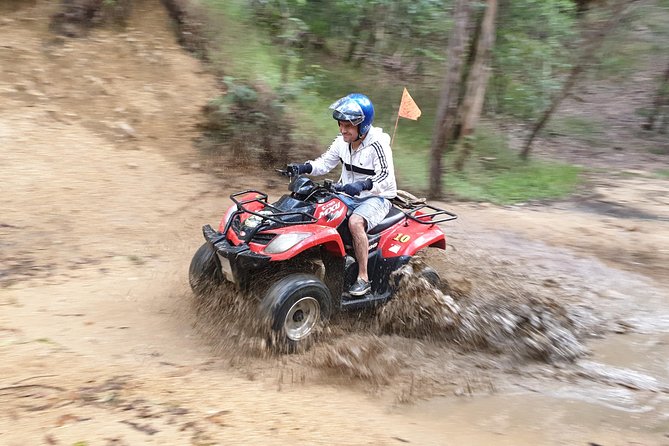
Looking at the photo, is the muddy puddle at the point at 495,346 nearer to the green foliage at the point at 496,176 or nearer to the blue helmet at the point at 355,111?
the blue helmet at the point at 355,111

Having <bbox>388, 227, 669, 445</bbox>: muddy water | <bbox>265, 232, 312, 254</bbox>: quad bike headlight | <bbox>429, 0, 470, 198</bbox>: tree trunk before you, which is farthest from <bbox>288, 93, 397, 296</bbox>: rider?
<bbox>429, 0, 470, 198</bbox>: tree trunk

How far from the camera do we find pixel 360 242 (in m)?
4.73

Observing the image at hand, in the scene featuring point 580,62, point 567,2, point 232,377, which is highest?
point 567,2

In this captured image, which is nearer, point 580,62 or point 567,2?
point 580,62

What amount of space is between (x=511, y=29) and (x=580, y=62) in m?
1.81

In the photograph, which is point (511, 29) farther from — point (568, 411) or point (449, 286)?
point (568, 411)

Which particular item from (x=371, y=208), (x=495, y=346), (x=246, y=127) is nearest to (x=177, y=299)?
(x=371, y=208)

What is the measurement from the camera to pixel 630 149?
16234 mm

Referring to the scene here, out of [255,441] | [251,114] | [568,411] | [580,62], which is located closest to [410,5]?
[580,62]

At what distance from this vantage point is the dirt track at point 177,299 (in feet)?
11.1

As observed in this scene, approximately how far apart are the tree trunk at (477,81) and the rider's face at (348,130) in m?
7.80

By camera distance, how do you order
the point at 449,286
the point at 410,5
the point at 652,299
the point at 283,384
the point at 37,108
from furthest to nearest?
the point at 410,5 → the point at 37,108 → the point at 652,299 → the point at 449,286 → the point at 283,384

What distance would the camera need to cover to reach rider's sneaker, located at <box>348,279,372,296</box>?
479cm

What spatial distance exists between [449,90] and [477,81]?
3.48 metres
